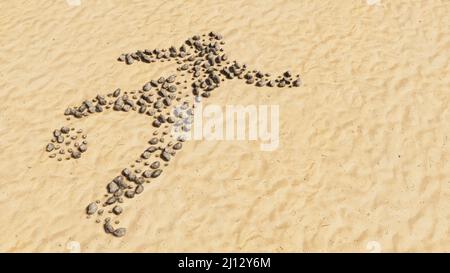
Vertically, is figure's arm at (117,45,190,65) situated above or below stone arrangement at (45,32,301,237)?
above

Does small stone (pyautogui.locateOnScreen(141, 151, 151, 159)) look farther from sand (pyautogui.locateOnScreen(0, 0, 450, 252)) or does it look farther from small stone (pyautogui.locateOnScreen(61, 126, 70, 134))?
small stone (pyautogui.locateOnScreen(61, 126, 70, 134))

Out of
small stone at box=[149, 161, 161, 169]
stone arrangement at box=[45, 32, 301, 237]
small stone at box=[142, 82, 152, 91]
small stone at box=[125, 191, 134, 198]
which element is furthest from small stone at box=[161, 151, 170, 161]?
small stone at box=[142, 82, 152, 91]

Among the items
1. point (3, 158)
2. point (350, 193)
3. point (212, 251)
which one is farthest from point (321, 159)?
point (3, 158)

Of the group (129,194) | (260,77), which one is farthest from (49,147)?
(260,77)

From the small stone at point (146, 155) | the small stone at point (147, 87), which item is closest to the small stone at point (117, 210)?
the small stone at point (146, 155)

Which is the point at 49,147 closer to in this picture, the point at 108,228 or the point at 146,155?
the point at 146,155

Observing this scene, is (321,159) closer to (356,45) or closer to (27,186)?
(356,45)

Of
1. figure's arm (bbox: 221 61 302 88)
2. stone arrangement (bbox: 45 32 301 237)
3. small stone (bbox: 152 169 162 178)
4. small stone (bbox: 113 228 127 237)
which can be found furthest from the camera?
figure's arm (bbox: 221 61 302 88)
